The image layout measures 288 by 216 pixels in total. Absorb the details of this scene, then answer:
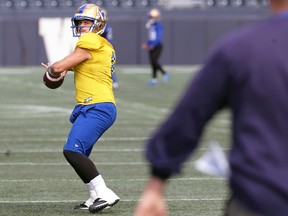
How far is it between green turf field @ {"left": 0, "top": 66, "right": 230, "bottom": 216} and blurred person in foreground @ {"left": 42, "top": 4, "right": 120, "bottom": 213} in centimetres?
26

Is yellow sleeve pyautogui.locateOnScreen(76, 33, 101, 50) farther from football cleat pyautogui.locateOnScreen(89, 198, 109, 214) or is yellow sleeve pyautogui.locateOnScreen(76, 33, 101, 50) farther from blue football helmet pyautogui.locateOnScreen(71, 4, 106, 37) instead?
football cleat pyautogui.locateOnScreen(89, 198, 109, 214)

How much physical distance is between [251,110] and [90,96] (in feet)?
14.6

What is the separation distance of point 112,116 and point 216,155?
14.2 ft

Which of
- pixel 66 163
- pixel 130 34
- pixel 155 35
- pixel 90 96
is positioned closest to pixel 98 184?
pixel 90 96

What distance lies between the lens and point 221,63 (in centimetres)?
338

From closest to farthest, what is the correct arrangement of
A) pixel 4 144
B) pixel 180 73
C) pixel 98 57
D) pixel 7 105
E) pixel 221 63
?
→ 1. pixel 221 63
2. pixel 98 57
3. pixel 4 144
4. pixel 7 105
5. pixel 180 73

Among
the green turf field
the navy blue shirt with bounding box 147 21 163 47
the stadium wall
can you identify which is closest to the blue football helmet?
Answer: the green turf field

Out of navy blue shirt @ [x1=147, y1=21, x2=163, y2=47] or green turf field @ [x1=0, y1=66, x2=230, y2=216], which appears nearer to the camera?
green turf field @ [x1=0, y1=66, x2=230, y2=216]

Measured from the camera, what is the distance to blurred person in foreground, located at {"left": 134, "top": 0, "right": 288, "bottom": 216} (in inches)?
133

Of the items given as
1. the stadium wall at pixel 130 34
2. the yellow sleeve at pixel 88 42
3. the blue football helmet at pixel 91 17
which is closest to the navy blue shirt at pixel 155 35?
the stadium wall at pixel 130 34

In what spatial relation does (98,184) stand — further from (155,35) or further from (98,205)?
(155,35)

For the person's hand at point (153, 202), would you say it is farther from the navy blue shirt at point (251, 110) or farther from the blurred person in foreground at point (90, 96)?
the blurred person in foreground at point (90, 96)

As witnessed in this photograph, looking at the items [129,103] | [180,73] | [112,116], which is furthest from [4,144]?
[180,73]

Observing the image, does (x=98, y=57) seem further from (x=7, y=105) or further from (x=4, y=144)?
(x=7, y=105)
